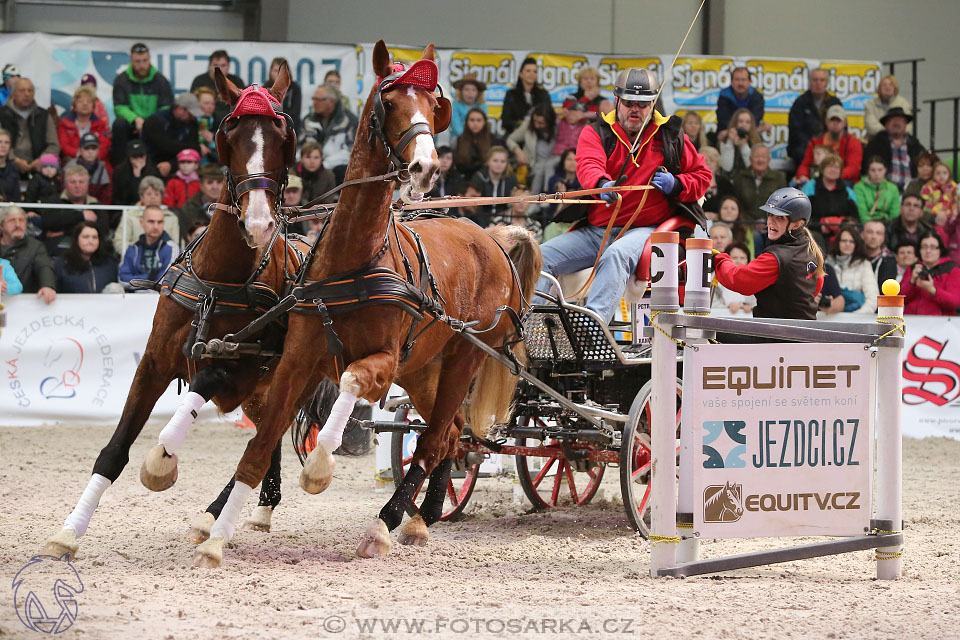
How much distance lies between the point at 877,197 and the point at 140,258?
7966 mm

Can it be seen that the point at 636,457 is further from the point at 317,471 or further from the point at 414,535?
the point at 317,471

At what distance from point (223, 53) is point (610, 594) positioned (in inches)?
374

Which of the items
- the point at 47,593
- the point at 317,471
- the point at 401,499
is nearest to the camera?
the point at 47,593

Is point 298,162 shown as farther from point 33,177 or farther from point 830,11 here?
point 830,11

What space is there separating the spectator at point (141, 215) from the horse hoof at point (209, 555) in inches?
255

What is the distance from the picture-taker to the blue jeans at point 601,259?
598 centimetres

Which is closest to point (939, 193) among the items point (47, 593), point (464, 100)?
point (464, 100)

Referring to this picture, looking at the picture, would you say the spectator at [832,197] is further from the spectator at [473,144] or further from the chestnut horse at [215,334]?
the chestnut horse at [215,334]

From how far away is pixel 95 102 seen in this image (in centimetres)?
1182

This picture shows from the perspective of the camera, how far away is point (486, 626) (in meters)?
3.64

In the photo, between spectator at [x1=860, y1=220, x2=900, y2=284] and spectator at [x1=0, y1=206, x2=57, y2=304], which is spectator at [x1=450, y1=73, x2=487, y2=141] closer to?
spectator at [x1=860, y1=220, x2=900, y2=284]

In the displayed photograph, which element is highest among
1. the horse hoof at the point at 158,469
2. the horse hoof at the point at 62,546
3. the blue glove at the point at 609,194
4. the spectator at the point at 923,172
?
the spectator at the point at 923,172

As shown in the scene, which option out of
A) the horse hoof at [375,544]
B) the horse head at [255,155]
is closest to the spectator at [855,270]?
the horse hoof at [375,544]

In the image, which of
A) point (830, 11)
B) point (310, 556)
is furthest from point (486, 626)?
point (830, 11)
